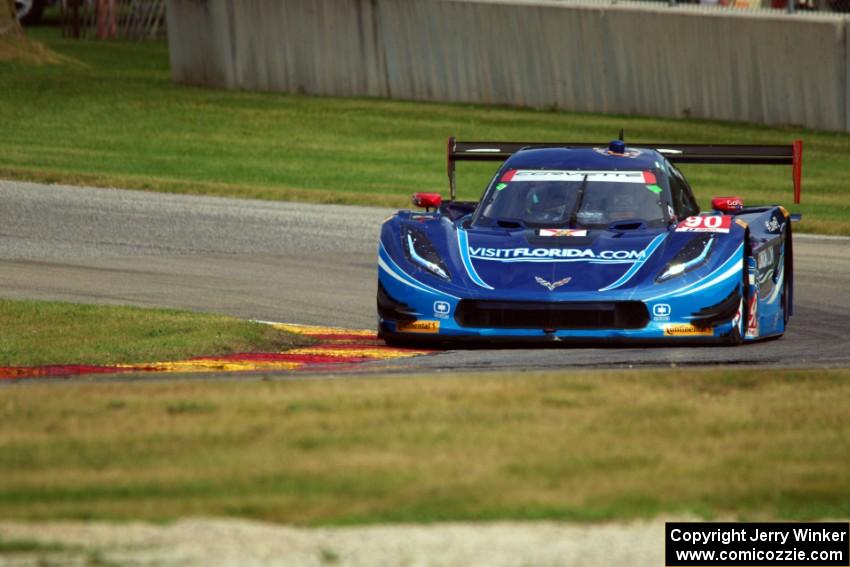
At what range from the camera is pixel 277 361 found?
1049 centimetres

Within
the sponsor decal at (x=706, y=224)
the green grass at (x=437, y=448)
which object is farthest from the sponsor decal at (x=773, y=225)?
the green grass at (x=437, y=448)

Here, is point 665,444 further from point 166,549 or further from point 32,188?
point 32,188

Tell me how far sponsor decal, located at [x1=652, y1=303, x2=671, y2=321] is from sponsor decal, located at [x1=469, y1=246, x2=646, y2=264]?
0.42m

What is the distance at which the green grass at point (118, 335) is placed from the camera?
34.8 ft

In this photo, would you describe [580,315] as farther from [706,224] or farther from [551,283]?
[706,224]

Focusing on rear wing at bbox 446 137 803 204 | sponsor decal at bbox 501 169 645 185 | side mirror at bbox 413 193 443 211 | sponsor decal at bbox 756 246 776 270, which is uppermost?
rear wing at bbox 446 137 803 204

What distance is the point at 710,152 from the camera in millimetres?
13023

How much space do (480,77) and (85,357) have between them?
18897mm

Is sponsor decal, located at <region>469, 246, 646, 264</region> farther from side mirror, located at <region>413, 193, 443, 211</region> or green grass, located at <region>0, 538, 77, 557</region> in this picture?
green grass, located at <region>0, 538, 77, 557</region>

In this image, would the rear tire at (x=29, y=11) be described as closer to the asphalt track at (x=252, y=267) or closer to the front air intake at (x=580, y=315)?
the asphalt track at (x=252, y=267)

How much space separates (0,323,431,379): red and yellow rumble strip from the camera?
10055 mm

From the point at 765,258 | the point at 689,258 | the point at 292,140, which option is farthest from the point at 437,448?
the point at 292,140

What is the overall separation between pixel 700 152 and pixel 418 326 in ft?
11.6

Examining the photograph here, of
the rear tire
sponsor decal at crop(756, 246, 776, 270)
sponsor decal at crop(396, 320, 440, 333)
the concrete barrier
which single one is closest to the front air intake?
sponsor decal at crop(396, 320, 440, 333)
